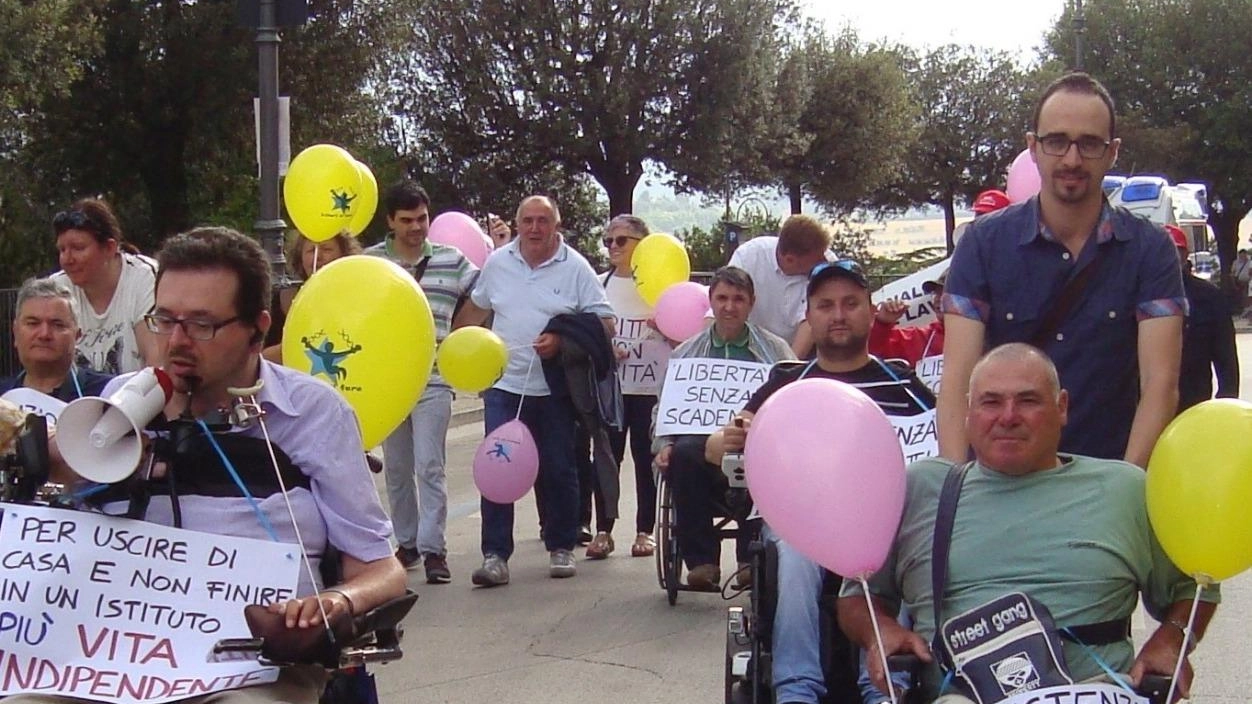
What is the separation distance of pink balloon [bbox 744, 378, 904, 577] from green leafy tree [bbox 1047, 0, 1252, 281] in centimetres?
4741

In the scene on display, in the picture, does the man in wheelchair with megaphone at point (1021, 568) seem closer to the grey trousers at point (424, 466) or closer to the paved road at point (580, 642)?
the paved road at point (580, 642)

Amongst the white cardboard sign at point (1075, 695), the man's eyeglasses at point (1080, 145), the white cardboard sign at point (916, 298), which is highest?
the man's eyeglasses at point (1080, 145)

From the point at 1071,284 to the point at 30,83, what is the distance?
16055mm

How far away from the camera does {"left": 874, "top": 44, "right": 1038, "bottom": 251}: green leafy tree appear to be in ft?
170

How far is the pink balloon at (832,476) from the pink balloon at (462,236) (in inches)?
262

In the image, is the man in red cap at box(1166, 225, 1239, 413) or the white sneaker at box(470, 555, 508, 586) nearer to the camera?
the man in red cap at box(1166, 225, 1239, 413)

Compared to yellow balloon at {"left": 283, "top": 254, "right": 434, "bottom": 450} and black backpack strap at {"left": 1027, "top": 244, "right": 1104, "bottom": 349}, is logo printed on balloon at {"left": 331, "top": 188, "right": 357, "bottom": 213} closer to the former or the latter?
yellow balloon at {"left": 283, "top": 254, "right": 434, "bottom": 450}

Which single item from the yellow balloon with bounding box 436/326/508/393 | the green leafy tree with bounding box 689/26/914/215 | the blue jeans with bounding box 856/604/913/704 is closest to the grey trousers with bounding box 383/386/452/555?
the yellow balloon with bounding box 436/326/508/393

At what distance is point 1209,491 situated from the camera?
3609 mm

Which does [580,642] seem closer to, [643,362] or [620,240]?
[643,362]

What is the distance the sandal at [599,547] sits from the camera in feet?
31.0

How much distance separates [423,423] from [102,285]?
7.54 feet

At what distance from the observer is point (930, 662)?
3816 mm

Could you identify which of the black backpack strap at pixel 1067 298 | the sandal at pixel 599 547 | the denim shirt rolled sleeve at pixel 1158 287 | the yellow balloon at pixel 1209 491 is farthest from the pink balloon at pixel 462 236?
the yellow balloon at pixel 1209 491
